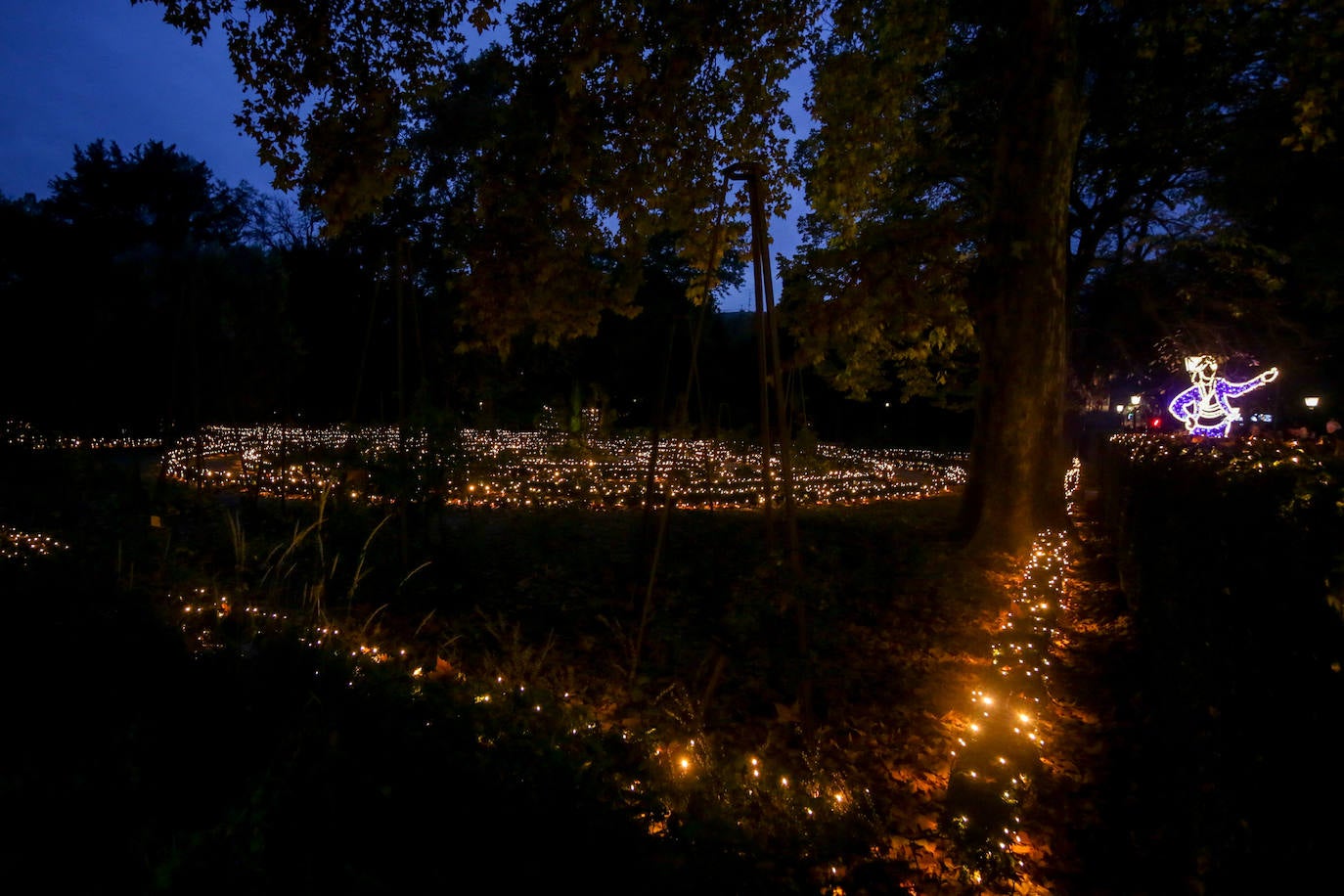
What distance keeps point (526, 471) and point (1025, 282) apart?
29.3 ft

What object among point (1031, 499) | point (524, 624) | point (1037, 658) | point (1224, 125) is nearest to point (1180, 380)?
point (1224, 125)

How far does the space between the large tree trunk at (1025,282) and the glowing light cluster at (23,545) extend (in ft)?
26.9

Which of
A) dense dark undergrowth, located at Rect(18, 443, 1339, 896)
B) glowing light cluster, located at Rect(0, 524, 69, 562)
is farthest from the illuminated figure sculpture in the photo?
glowing light cluster, located at Rect(0, 524, 69, 562)

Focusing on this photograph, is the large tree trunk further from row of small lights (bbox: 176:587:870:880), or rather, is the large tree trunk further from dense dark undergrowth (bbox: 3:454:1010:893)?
row of small lights (bbox: 176:587:870:880)

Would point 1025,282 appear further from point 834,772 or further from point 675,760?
point 675,760

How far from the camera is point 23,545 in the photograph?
15.2 ft

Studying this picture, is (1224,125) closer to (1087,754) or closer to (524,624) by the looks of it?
(1087,754)

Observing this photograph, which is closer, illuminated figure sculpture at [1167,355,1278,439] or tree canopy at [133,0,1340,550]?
tree canopy at [133,0,1340,550]

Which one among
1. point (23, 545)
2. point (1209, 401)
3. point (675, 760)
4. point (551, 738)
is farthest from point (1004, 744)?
point (1209, 401)

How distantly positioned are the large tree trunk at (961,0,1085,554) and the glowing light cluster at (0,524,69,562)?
26.9ft

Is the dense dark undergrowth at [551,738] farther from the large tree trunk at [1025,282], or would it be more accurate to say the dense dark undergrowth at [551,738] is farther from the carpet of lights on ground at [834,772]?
the large tree trunk at [1025,282]

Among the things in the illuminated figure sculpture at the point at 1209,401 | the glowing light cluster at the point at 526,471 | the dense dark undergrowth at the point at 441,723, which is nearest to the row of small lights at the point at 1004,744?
the dense dark undergrowth at the point at 441,723

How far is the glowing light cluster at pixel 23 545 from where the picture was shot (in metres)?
4.30

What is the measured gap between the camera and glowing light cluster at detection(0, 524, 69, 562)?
4297 mm
